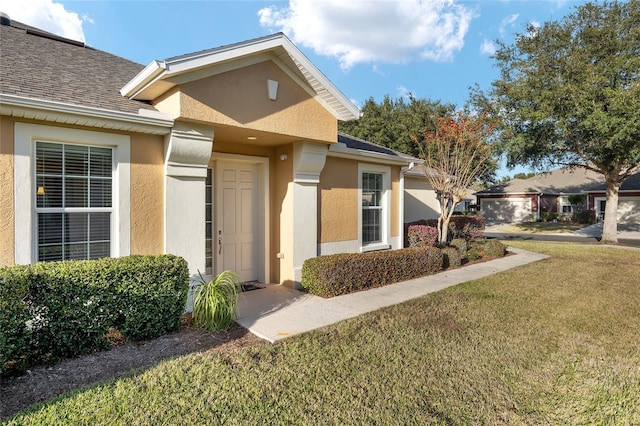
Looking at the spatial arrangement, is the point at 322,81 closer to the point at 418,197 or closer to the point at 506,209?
the point at 418,197

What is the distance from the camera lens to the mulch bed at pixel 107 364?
11.4ft

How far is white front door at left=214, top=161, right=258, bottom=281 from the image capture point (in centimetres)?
786

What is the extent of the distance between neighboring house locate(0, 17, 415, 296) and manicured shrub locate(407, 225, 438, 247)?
3.95 m

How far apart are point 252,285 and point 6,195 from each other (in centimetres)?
482

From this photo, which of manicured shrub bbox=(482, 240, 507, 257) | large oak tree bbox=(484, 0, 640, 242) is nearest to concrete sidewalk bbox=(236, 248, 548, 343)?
manicured shrub bbox=(482, 240, 507, 257)

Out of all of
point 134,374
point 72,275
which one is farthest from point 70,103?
point 134,374

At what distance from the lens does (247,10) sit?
32.1 feet

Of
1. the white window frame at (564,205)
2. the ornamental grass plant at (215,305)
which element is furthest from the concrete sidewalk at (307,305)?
the white window frame at (564,205)

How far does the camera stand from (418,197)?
1521cm

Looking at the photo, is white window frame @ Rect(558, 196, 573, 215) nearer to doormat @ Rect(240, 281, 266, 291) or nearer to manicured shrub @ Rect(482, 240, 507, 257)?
manicured shrub @ Rect(482, 240, 507, 257)

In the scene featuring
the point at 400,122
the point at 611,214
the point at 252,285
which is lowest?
the point at 252,285

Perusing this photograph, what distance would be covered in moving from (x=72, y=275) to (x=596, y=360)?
676 cm

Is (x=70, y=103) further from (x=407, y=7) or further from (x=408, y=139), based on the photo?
(x=408, y=139)

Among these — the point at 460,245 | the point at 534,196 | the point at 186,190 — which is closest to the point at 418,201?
the point at 460,245
